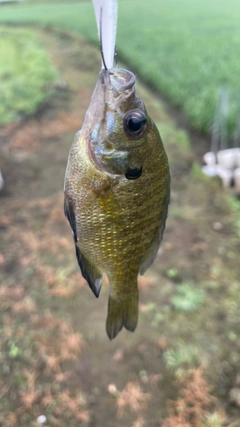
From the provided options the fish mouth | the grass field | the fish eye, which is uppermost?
the fish mouth

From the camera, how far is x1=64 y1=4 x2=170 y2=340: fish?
917mm

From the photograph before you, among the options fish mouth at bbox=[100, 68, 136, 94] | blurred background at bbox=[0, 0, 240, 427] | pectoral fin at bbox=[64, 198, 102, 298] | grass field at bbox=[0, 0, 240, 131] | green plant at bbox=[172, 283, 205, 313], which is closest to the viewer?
fish mouth at bbox=[100, 68, 136, 94]

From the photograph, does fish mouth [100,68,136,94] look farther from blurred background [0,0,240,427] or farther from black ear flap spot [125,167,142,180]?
A: blurred background [0,0,240,427]

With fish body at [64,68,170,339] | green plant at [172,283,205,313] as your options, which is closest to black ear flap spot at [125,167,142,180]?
fish body at [64,68,170,339]

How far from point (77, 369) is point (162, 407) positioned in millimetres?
590

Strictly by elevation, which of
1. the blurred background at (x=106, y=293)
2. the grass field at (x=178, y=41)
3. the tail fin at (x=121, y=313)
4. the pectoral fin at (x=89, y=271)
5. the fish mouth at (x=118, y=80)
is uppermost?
the fish mouth at (x=118, y=80)

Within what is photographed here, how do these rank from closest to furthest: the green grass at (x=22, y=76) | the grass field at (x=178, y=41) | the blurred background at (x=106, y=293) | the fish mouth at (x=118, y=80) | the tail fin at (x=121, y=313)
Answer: the fish mouth at (x=118, y=80) → the tail fin at (x=121, y=313) → the blurred background at (x=106, y=293) → the green grass at (x=22, y=76) → the grass field at (x=178, y=41)

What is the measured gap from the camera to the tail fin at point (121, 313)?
1.21m

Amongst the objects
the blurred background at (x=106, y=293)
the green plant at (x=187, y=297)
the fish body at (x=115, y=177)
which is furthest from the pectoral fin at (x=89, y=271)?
the green plant at (x=187, y=297)

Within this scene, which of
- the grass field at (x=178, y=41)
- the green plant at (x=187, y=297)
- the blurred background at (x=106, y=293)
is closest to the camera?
the blurred background at (x=106, y=293)

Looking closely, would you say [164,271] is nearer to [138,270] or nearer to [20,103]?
[138,270]

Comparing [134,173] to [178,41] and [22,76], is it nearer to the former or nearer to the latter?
[22,76]

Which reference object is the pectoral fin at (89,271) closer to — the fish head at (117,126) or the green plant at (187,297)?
the fish head at (117,126)

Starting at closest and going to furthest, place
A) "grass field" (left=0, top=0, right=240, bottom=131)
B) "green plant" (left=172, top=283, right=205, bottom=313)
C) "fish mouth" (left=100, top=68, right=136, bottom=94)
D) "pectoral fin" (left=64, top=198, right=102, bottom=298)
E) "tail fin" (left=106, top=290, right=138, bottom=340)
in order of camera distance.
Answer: "fish mouth" (left=100, top=68, right=136, bottom=94), "pectoral fin" (left=64, top=198, right=102, bottom=298), "tail fin" (left=106, top=290, right=138, bottom=340), "green plant" (left=172, top=283, right=205, bottom=313), "grass field" (left=0, top=0, right=240, bottom=131)
